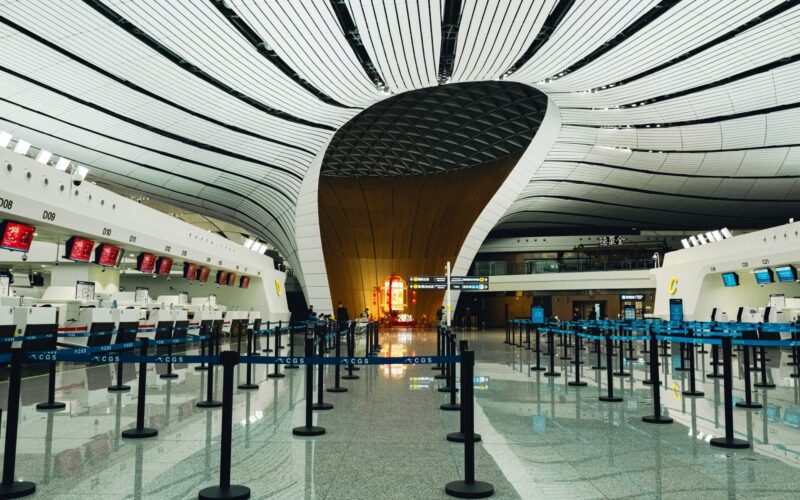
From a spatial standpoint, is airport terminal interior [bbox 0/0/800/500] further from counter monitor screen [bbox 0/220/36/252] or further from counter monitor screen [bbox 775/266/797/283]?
counter monitor screen [bbox 775/266/797/283]

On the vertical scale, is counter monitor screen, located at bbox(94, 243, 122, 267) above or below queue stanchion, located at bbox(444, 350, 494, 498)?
above

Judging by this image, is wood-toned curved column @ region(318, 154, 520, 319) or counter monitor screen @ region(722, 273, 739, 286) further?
wood-toned curved column @ region(318, 154, 520, 319)

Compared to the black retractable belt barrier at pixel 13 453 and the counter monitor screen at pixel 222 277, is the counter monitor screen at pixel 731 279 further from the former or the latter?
the black retractable belt barrier at pixel 13 453

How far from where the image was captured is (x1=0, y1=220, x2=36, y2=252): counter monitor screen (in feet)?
39.4

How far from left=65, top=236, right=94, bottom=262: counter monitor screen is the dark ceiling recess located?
19.4 meters

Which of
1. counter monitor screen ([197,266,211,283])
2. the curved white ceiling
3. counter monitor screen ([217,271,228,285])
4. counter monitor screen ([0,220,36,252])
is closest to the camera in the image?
counter monitor screen ([0,220,36,252])

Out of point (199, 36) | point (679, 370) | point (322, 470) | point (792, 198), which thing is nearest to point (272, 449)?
point (322, 470)

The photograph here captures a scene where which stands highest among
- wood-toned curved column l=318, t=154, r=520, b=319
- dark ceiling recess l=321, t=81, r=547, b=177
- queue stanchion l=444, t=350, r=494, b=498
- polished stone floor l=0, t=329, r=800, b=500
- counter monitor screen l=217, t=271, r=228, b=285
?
dark ceiling recess l=321, t=81, r=547, b=177

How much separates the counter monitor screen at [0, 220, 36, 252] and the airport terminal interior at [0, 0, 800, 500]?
59mm

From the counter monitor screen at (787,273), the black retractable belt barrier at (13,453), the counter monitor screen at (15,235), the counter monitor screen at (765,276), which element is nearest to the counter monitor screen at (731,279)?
the counter monitor screen at (765,276)

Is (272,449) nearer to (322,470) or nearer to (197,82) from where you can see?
(322,470)

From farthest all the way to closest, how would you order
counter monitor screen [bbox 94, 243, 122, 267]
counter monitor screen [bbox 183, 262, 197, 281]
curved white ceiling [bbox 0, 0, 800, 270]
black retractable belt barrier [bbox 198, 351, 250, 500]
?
counter monitor screen [bbox 183, 262, 197, 281], counter monitor screen [bbox 94, 243, 122, 267], curved white ceiling [bbox 0, 0, 800, 270], black retractable belt barrier [bbox 198, 351, 250, 500]

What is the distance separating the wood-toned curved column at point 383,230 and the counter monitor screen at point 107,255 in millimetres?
22615

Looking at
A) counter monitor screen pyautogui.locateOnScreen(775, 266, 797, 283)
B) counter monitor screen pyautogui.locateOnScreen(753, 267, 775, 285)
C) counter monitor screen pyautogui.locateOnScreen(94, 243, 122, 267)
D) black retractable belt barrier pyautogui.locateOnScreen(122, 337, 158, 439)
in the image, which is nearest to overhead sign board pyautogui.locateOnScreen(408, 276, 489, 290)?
counter monitor screen pyautogui.locateOnScreen(753, 267, 775, 285)
